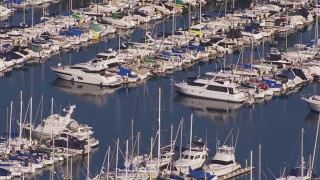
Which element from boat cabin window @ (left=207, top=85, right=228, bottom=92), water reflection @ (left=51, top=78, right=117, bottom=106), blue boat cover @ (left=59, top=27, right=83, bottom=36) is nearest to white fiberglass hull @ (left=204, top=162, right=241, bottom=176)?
boat cabin window @ (left=207, top=85, right=228, bottom=92)

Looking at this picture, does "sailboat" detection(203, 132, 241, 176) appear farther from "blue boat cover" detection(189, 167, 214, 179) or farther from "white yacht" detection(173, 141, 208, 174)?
"blue boat cover" detection(189, 167, 214, 179)

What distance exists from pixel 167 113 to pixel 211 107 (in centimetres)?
244

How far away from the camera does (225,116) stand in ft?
201

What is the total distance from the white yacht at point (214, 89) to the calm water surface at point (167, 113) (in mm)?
294

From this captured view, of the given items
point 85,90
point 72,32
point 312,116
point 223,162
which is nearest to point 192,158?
point 223,162

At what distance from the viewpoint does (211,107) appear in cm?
6259

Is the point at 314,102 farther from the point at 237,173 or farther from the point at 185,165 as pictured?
the point at 185,165

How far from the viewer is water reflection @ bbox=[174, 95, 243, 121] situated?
61.4 meters

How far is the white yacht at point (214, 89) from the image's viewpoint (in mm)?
63250

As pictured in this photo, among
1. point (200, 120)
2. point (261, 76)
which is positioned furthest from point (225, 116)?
point (261, 76)

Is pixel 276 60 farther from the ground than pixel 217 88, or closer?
farther from the ground

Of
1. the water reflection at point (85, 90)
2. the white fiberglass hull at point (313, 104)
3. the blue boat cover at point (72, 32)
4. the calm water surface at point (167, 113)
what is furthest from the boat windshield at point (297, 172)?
the blue boat cover at point (72, 32)

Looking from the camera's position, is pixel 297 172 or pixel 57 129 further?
pixel 57 129

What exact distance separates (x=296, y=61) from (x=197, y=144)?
1634cm
